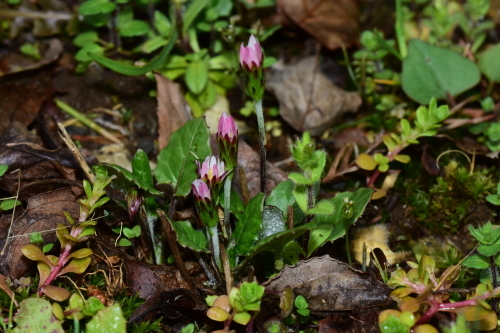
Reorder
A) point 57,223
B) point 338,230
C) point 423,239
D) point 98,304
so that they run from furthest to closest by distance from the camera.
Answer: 1. point 423,239
2. point 57,223
3. point 338,230
4. point 98,304

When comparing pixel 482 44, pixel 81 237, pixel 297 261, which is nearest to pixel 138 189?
pixel 81 237

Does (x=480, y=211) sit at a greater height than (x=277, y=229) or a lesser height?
lesser

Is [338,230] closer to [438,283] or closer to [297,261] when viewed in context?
[297,261]

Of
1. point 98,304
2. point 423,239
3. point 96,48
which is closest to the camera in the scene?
point 98,304

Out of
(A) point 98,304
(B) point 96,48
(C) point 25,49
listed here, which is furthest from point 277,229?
(C) point 25,49

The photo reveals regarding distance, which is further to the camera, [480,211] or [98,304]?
[480,211]

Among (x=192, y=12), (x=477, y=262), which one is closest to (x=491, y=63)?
(x=477, y=262)

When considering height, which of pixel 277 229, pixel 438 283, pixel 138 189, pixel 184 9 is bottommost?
pixel 438 283

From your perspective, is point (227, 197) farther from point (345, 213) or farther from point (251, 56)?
point (251, 56)
